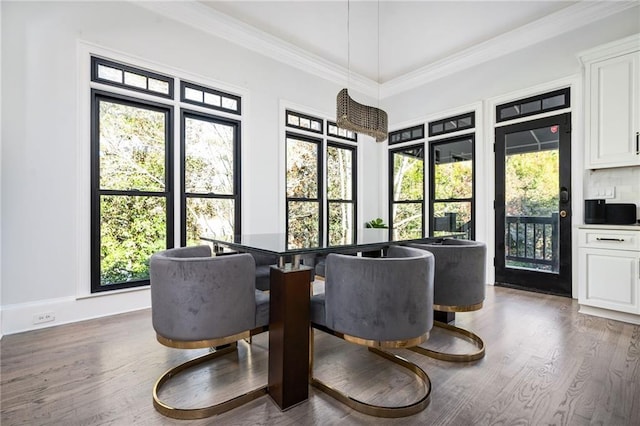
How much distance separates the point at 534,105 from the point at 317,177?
10.2ft

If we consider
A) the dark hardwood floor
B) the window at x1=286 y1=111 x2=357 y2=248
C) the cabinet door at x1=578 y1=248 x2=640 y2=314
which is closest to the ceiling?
the window at x1=286 y1=111 x2=357 y2=248

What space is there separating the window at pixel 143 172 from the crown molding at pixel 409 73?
0.75 m

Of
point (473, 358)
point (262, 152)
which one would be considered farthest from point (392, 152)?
point (473, 358)

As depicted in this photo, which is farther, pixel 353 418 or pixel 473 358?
pixel 473 358

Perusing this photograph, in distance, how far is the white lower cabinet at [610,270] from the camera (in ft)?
9.11

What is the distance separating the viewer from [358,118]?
2871mm

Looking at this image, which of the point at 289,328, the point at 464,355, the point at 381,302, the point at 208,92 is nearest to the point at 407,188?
the point at 208,92

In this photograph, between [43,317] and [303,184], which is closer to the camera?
[43,317]

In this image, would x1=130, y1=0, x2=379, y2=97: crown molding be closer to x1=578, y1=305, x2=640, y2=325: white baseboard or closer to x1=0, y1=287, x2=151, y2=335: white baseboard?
x1=0, y1=287, x2=151, y2=335: white baseboard

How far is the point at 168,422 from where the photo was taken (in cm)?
145

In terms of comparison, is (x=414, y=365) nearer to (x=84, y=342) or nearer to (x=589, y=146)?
(x=84, y=342)

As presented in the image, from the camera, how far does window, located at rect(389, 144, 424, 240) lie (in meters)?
5.30

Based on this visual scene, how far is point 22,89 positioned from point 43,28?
598 millimetres

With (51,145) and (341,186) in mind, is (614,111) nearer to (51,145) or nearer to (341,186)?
(341,186)
